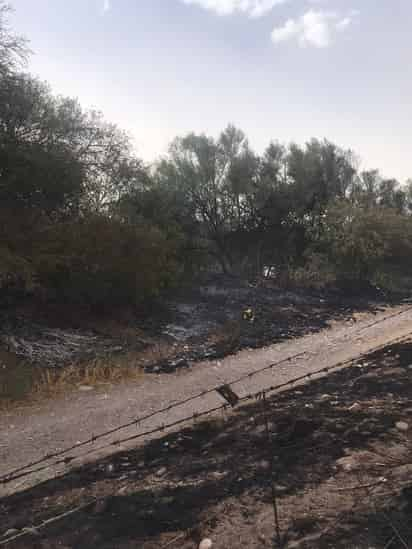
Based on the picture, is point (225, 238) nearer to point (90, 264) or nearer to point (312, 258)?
point (312, 258)

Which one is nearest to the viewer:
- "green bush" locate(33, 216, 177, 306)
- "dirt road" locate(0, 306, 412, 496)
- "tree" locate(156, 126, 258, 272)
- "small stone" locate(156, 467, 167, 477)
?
"small stone" locate(156, 467, 167, 477)

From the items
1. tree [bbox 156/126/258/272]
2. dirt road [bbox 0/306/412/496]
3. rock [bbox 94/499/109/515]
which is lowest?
dirt road [bbox 0/306/412/496]

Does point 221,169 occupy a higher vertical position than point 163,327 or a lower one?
higher

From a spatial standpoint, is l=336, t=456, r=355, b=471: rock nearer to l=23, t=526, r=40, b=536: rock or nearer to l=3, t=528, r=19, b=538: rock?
l=23, t=526, r=40, b=536: rock

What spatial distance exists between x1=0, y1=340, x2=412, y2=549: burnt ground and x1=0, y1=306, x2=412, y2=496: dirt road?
832 millimetres

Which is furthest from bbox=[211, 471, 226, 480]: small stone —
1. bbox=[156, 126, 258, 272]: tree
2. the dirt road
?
bbox=[156, 126, 258, 272]: tree

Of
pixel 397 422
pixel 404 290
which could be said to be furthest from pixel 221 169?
pixel 397 422

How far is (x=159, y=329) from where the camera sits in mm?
13031

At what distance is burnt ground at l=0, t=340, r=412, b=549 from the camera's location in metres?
3.19

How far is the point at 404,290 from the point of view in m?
22.6

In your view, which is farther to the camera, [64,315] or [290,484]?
[64,315]

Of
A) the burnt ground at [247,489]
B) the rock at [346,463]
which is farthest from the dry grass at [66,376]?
the rock at [346,463]

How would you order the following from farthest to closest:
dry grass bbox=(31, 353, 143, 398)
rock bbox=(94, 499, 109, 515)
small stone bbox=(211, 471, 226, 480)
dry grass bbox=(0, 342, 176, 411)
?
dry grass bbox=(31, 353, 143, 398) → dry grass bbox=(0, 342, 176, 411) → small stone bbox=(211, 471, 226, 480) → rock bbox=(94, 499, 109, 515)

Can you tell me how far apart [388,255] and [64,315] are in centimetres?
1930
